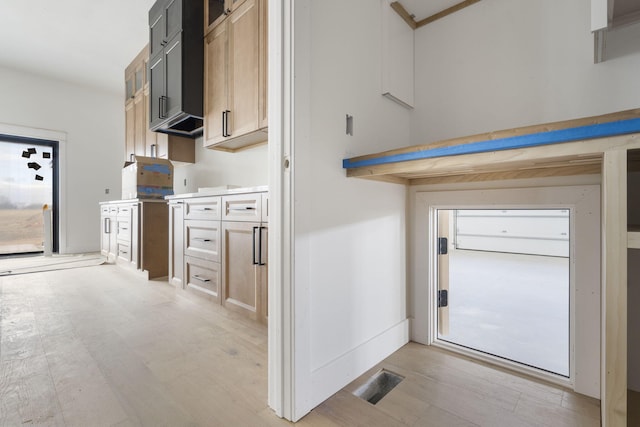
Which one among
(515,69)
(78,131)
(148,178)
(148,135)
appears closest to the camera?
(515,69)

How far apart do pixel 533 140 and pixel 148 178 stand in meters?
3.50

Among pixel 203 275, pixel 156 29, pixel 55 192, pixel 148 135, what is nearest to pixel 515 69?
pixel 203 275

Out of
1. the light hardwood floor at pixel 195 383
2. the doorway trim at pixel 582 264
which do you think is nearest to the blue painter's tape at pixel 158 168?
the light hardwood floor at pixel 195 383

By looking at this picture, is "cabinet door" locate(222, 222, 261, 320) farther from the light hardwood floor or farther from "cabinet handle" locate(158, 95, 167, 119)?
"cabinet handle" locate(158, 95, 167, 119)

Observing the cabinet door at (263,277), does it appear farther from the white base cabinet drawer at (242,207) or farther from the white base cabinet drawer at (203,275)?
the white base cabinet drawer at (203,275)

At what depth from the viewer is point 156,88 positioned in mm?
2973

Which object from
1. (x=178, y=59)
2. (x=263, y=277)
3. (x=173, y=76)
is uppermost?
(x=178, y=59)

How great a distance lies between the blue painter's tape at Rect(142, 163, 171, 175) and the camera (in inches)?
129

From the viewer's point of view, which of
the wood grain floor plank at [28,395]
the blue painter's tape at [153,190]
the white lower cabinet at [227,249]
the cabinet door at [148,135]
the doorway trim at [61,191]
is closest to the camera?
the wood grain floor plank at [28,395]

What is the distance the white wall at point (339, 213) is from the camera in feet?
3.51

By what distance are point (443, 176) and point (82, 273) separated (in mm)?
3836

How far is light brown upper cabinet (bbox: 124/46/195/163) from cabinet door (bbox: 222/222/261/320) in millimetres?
1879

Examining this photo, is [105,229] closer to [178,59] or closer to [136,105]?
[136,105]

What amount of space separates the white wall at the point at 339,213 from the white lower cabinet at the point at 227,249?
25.5 inches
